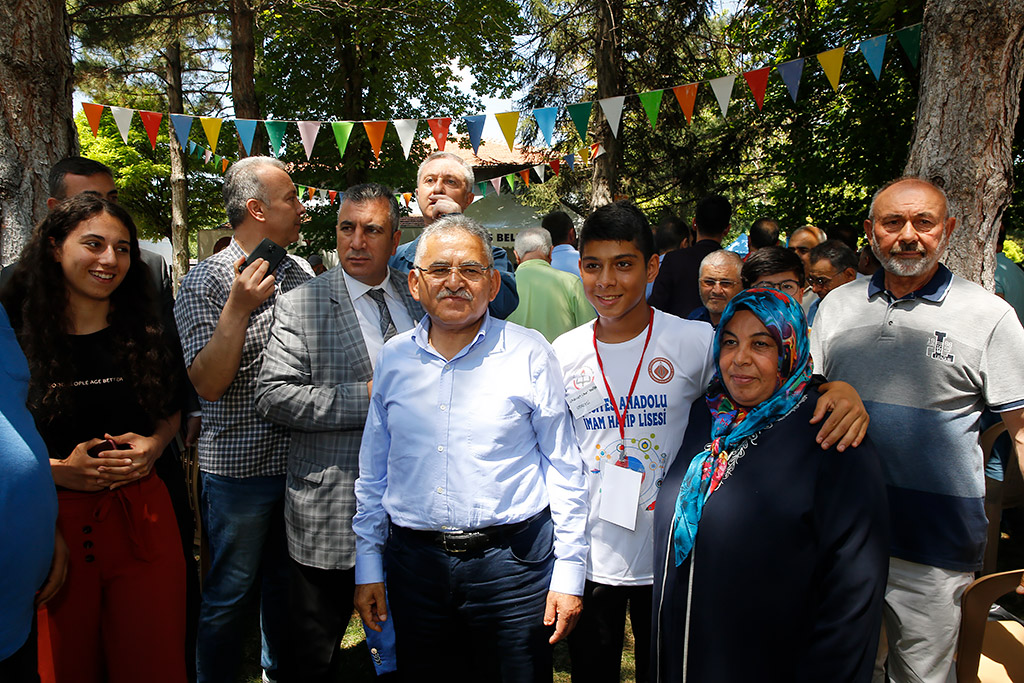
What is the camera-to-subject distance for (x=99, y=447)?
2150mm

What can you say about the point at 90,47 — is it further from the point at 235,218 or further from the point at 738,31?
the point at 235,218

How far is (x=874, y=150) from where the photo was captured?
10320 millimetres

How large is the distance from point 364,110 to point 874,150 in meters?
11.3

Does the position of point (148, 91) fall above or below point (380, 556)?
above

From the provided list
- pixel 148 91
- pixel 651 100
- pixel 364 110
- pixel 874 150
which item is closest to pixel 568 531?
pixel 651 100

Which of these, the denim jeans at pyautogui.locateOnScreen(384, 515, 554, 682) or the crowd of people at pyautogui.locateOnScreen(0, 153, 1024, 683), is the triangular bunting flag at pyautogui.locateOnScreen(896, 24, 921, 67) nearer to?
the crowd of people at pyautogui.locateOnScreen(0, 153, 1024, 683)

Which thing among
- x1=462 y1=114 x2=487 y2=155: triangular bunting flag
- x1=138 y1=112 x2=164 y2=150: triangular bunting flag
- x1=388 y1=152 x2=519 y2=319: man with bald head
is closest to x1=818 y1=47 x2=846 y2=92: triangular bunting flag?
x1=462 y1=114 x2=487 y2=155: triangular bunting flag

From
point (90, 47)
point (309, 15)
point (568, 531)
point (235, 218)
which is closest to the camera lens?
point (568, 531)

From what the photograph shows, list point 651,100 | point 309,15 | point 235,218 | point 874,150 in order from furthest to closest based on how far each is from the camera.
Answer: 1. point 309,15
2. point 874,150
3. point 651,100
4. point 235,218

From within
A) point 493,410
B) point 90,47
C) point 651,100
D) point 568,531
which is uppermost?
point 90,47

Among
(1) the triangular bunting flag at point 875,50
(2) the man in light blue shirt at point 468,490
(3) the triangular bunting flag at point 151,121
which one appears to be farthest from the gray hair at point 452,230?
(3) the triangular bunting flag at point 151,121

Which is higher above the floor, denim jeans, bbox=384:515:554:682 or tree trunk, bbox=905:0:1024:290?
tree trunk, bbox=905:0:1024:290

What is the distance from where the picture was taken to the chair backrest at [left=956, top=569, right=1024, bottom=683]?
6.62 ft

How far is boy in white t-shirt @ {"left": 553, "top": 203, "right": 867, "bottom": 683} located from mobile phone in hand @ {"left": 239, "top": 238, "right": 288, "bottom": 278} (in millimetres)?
1126
